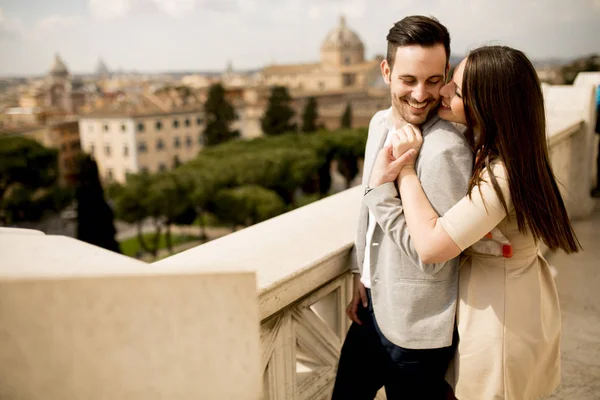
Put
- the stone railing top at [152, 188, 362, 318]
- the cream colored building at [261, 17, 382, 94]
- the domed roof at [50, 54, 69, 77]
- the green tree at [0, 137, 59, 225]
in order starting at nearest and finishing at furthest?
the stone railing top at [152, 188, 362, 318] < the green tree at [0, 137, 59, 225] < the cream colored building at [261, 17, 382, 94] < the domed roof at [50, 54, 69, 77]

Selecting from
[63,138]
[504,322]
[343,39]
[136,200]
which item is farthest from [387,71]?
[343,39]

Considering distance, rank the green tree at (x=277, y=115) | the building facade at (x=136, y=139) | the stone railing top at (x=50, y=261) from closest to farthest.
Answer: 1. the stone railing top at (x=50, y=261)
2. the green tree at (x=277, y=115)
3. the building facade at (x=136, y=139)

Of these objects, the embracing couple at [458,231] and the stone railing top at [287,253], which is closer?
the embracing couple at [458,231]

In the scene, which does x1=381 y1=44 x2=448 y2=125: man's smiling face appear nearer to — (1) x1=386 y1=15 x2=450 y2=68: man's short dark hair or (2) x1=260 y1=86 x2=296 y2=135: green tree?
(1) x1=386 y1=15 x2=450 y2=68: man's short dark hair

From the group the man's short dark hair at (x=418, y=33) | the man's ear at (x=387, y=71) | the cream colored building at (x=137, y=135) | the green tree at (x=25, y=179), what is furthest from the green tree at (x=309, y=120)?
the man's short dark hair at (x=418, y=33)

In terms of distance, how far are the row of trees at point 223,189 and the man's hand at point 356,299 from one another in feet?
68.2

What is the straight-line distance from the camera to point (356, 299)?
144cm

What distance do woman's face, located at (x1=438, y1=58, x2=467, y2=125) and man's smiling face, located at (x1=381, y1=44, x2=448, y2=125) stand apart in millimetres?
33

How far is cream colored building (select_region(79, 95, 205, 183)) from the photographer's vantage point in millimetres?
44688

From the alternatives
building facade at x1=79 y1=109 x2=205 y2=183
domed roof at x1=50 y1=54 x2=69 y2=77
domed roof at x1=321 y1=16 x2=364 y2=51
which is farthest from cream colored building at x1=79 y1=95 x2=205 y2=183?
domed roof at x1=50 y1=54 x2=69 y2=77

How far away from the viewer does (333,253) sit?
138 cm

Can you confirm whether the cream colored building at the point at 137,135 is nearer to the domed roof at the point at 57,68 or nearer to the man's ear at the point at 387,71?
the domed roof at the point at 57,68

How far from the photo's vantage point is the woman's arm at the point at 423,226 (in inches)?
42.9

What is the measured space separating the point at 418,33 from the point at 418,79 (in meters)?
0.10
